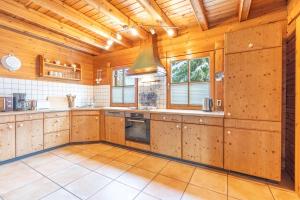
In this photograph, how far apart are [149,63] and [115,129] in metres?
1.74

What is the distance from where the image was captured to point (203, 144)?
8.21 feet

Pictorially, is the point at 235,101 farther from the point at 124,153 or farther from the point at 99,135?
the point at 99,135

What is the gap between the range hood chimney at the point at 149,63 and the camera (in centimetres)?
320

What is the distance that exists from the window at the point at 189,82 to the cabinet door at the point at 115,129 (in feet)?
4.20

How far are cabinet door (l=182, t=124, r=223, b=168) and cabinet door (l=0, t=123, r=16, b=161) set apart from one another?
3088 mm

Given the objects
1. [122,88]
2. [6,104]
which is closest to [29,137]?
[6,104]

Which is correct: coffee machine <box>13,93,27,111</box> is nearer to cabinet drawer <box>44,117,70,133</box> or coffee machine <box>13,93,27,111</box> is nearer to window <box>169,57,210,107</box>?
cabinet drawer <box>44,117,70,133</box>

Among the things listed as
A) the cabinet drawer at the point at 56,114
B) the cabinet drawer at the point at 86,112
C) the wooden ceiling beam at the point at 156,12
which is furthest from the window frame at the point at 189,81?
the cabinet drawer at the point at 56,114

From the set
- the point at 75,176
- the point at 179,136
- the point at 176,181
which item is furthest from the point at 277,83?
the point at 75,176

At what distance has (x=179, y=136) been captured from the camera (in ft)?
8.97

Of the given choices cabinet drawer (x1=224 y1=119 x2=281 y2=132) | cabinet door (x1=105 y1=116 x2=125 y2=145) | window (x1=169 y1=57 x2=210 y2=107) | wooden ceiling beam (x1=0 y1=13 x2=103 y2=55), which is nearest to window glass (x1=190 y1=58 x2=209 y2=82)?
window (x1=169 y1=57 x2=210 y2=107)

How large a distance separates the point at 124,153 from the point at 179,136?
4.13ft

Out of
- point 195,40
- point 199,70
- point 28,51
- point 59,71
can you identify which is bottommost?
point 199,70

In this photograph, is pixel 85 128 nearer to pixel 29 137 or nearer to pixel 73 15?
pixel 29 137
